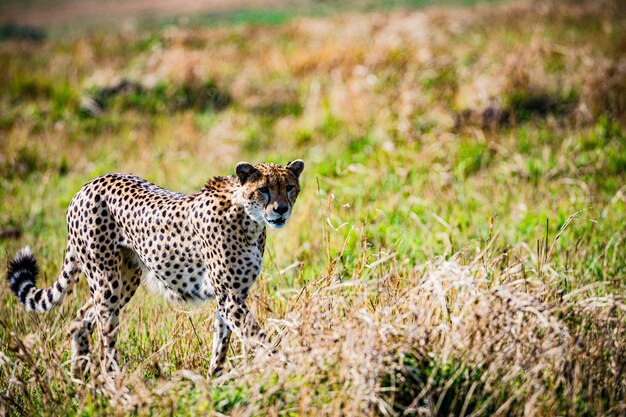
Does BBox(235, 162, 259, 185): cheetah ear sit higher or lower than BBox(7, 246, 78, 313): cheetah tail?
higher

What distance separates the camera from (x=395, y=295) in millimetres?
3498

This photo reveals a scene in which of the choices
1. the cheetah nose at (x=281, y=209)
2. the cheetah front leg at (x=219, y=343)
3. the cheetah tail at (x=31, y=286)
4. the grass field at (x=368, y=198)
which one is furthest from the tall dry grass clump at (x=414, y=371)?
the cheetah tail at (x=31, y=286)

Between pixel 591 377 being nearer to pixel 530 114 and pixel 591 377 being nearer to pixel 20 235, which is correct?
pixel 20 235

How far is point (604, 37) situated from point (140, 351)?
1015cm

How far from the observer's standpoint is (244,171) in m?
3.29

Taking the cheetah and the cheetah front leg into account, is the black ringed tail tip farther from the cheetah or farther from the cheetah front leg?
the cheetah front leg

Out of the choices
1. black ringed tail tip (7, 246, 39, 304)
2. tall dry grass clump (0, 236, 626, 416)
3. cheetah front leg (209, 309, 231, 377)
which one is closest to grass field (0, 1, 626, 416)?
tall dry grass clump (0, 236, 626, 416)

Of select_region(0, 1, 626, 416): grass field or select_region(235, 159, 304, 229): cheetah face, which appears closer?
select_region(0, 1, 626, 416): grass field

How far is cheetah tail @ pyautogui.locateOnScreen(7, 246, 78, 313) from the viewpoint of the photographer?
145 inches

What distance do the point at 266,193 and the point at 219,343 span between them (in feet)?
2.63

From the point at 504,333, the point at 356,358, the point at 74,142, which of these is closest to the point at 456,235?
the point at 504,333

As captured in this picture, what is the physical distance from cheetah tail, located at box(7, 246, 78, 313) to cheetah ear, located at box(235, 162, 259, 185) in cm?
110

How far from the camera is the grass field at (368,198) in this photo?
291 centimetres

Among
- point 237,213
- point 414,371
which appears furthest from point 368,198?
point 414,371
